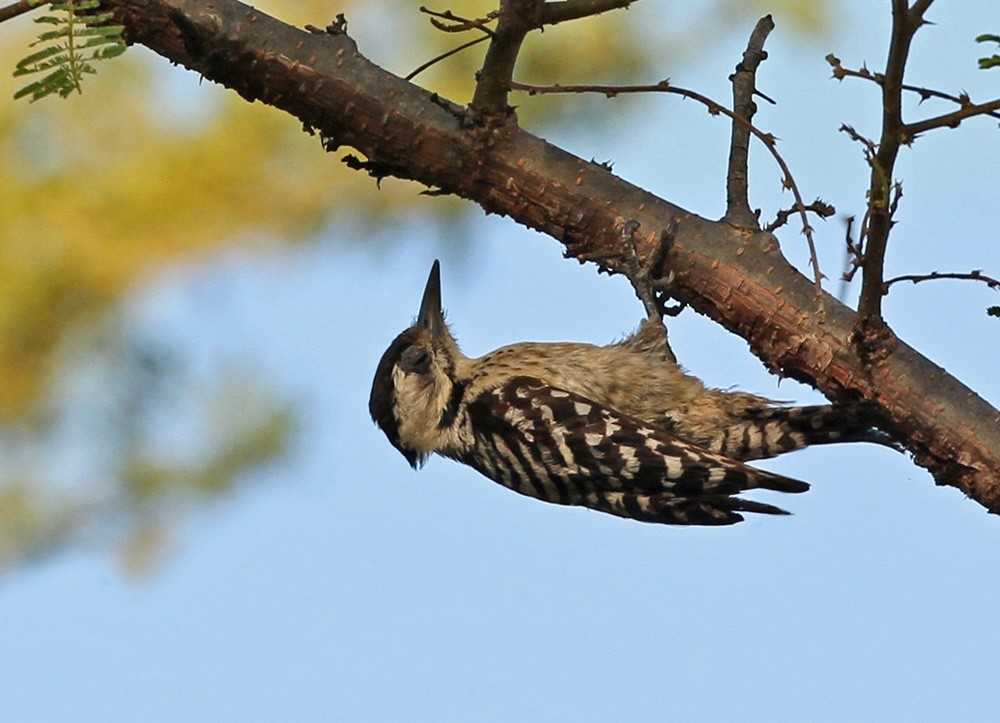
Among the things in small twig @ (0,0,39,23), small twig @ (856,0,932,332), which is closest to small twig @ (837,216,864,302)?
small twig @ (856,0,932,332)

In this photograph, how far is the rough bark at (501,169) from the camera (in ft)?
10.4

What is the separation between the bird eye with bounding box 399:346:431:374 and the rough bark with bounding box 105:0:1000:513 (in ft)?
3.61

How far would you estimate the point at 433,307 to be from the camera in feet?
15.0

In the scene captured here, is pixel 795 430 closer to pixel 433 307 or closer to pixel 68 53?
pixel 433 307

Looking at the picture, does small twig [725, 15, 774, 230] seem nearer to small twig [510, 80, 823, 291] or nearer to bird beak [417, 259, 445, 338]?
small twig [510, 80, 823, 291]

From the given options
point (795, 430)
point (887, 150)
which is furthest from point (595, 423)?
point (887, 150)

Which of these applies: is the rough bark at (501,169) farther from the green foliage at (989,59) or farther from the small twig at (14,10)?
the green foliage at (989,59)

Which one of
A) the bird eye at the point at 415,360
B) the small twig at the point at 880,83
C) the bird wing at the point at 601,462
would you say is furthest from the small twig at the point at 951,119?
the bird eye at the point at 415,360

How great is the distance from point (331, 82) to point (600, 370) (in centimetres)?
132

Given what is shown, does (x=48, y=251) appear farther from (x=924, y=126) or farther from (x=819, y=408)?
(x=924, y=126)

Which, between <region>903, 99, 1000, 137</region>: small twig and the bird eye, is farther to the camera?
the bird eye

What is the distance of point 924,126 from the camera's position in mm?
2332

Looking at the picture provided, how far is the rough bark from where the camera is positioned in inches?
124

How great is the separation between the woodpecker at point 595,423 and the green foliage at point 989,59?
3.82 feet
